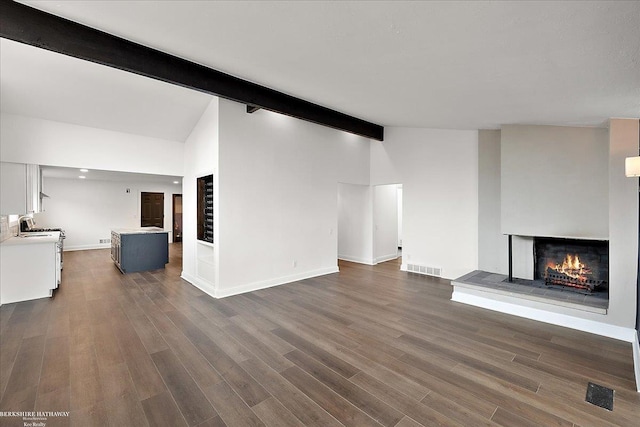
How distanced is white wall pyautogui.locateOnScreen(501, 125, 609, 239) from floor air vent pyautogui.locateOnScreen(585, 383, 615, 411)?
2.26m

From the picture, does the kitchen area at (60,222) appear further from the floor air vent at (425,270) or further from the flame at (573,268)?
the flame at (573,268)

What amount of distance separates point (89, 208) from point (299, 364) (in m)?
10.5

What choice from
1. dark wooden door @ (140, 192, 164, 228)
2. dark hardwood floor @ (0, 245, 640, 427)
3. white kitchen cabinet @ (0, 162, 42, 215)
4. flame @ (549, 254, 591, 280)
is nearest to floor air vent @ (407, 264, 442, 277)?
dark hardwood floor @ (0, 245, 640, 427)

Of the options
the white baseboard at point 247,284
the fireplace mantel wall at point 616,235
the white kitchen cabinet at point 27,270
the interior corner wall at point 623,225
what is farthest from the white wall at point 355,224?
the white kitchen cabinet at point 27,270

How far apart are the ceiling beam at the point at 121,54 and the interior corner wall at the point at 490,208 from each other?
3737mm

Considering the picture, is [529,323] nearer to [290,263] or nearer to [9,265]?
[290,263]

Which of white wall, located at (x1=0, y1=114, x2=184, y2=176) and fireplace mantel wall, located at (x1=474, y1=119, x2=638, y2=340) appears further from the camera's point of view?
white wall, located at (x1=0, y1=114, x2=184, y2=176)

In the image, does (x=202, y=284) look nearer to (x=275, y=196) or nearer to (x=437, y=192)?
(x=275, y=196)

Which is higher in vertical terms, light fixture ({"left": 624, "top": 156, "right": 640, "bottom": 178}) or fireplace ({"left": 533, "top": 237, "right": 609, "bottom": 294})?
light fixture ({"left": 624, "top": 156, "right": 640, "bottom": 178})

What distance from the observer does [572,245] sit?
4.45m

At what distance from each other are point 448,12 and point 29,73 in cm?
490

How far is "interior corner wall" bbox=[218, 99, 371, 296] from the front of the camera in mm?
4758

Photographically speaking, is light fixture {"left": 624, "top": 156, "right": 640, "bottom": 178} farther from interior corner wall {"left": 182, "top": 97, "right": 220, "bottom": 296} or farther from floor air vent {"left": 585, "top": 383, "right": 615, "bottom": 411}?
interior corner wall {"left": 182, "top": 97, "right": 220, "bottom": 296}

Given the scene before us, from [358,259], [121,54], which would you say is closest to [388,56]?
[121,54]
